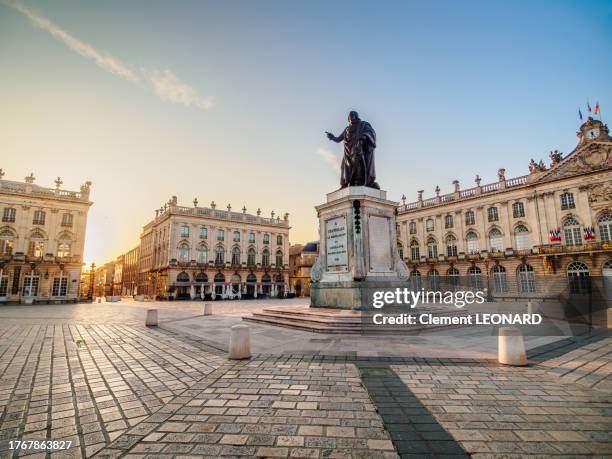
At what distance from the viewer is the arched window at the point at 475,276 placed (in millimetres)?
39109

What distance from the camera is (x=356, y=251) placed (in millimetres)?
11195

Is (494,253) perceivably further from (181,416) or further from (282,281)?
(181,416)

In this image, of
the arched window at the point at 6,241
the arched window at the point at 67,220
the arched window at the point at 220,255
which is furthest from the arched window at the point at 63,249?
the arched window at the point at 220,255

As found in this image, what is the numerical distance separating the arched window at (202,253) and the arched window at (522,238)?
4424cm

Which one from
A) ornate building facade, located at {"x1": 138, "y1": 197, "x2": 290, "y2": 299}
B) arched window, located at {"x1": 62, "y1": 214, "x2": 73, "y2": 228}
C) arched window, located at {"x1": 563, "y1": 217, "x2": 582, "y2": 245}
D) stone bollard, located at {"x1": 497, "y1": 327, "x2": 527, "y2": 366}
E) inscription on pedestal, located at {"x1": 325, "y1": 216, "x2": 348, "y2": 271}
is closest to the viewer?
stone bollard, located at {"x1": 497, "y1": 327, "x2": 527, "y2": 366}

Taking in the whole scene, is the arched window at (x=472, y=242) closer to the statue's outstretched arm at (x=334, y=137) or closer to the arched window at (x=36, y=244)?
the statue's outstretched arm at (x=334, y=137)

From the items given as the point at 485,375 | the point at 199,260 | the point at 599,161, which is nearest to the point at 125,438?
the point at 485,375

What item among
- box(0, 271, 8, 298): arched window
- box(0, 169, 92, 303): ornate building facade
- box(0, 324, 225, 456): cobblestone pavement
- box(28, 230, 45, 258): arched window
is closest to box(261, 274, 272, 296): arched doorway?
box(0, 169, 92, 303): ornate building facade

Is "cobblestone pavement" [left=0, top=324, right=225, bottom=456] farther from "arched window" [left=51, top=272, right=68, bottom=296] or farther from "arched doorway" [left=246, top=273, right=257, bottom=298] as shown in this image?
"arched doorway" [left=246, top=273, right=257, bottom=298]

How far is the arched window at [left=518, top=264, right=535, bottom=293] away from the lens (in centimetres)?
3497

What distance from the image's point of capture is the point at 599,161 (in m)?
31.9

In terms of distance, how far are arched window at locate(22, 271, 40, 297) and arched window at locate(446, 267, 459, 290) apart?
165 ft

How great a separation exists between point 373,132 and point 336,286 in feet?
22.1

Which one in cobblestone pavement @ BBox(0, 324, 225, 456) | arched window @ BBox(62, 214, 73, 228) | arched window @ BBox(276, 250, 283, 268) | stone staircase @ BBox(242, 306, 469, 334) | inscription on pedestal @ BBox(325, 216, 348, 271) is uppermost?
arched window @ BBox(62, 214, 73, 228)
